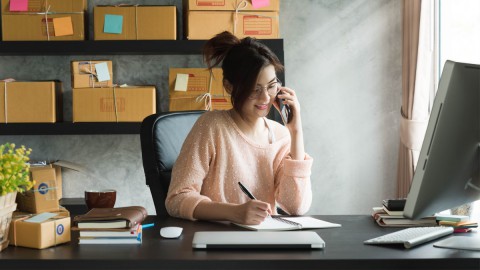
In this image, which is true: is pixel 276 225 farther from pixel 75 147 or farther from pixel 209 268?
pixel 75 147

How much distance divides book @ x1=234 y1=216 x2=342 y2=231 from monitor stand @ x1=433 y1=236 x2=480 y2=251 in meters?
0.32

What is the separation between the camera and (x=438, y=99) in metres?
1.46

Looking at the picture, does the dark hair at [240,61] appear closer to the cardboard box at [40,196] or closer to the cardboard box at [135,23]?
the cardboard box at [40,196]

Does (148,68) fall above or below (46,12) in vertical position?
below

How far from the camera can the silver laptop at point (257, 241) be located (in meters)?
1.62

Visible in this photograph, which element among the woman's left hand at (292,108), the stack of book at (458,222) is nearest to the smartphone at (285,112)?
the woman's left hand at (292,108)

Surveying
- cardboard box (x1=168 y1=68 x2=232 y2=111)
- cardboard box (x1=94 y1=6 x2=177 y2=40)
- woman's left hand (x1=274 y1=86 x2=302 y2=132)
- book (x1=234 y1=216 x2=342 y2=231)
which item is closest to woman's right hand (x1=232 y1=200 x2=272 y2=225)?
book (x1=234 y1=216 x2=342 y2=231)

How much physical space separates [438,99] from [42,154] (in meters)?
3.17

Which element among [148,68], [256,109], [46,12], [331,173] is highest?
[46,12]

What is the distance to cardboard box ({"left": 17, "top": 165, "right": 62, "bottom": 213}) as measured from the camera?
1.82 metres

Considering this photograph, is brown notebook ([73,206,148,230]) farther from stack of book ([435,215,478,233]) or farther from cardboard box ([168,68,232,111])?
cardboard box ([168,68,232,111])

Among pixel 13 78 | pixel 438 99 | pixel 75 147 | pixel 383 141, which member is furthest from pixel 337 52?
pixel 438 99

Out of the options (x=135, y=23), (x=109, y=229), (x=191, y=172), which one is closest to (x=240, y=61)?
(x=191, y=172)

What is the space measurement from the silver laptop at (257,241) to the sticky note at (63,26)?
2.42 meters
